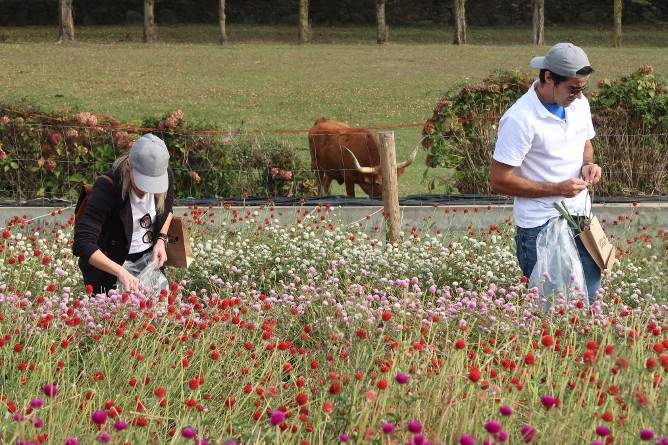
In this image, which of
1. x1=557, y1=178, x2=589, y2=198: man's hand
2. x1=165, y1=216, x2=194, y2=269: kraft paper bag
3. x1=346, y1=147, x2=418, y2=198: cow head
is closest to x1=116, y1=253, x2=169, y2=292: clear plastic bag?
x1=165, y1=216, x2=194, y2=269: kraft paper bag

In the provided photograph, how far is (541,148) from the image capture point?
18.6 ft

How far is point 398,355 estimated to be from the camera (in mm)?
4691

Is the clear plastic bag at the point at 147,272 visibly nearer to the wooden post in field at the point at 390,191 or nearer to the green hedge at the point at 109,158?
the wooden post in field at the point at 390,191

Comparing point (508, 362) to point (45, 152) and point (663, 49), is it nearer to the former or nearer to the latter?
point (45, 152)

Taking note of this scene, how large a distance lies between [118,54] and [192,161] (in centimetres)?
2590

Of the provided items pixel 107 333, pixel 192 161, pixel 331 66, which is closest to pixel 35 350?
pixel 107 333

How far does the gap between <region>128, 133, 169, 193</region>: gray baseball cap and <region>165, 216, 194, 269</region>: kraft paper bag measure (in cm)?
56

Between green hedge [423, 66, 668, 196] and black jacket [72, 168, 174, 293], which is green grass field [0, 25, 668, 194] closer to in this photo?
green hedge [423, 66, 668, 196]

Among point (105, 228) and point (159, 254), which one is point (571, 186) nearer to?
point (159, 254)

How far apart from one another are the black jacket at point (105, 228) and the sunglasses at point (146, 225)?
0.03 meters

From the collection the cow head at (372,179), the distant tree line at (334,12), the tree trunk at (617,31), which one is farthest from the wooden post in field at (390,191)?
the distant tree line at (334,12)

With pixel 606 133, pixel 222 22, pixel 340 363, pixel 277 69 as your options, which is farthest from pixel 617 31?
pixel 340 363

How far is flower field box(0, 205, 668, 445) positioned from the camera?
376 cm

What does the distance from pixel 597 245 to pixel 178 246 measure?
86.6 inches
